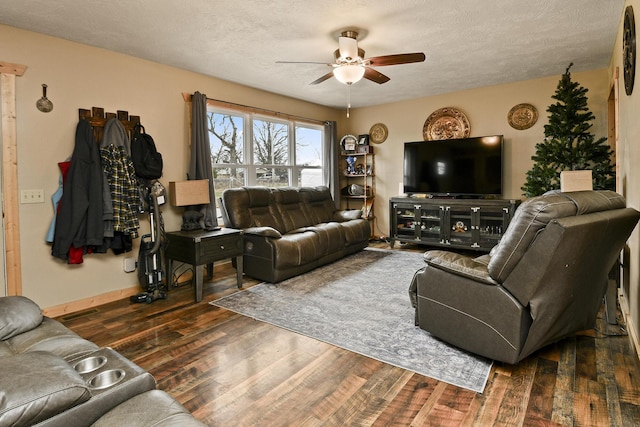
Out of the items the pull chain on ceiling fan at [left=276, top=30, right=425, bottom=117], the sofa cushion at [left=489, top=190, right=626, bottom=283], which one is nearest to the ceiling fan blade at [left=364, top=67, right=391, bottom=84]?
the pull chain on ceiling fan at [left=276, top=30, right=425, bottom=117]

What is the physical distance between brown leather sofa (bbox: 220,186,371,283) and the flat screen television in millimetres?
1220

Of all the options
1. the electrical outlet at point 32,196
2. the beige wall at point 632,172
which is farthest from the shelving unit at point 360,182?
the electrical outlet at point 32,196

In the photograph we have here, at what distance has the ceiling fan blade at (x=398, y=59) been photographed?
2947 millimetres

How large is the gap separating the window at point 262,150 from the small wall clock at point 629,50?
4.12 meters

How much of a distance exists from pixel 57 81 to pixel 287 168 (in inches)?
129

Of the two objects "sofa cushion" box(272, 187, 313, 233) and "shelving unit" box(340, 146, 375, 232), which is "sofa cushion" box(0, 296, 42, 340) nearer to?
"sofa cushion" box(272, 187, 313, 233)

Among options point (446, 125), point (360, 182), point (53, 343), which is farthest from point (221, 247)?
point (446, 125)

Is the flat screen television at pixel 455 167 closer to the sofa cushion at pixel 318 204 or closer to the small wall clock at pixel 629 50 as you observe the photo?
the sofa cushion at pixel 318 204

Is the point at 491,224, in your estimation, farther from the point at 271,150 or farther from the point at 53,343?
the point at 53,343

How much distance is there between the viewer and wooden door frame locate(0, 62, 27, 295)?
295 cm

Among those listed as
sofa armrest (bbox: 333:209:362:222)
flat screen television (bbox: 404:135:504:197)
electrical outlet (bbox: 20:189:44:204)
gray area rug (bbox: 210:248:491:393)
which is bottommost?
gray area rug (bbox: 210:248:491:393)

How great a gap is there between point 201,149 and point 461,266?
128 inches

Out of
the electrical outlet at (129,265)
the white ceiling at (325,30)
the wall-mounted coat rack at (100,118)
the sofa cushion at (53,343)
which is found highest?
the white ceiling at (325,30)

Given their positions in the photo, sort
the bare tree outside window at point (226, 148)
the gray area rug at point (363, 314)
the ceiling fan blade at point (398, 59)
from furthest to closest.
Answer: the bare tree outside window at point (226, 148) < the ceiling fan blade at point (398, 59) < the gray area rug at point (363, 314)
